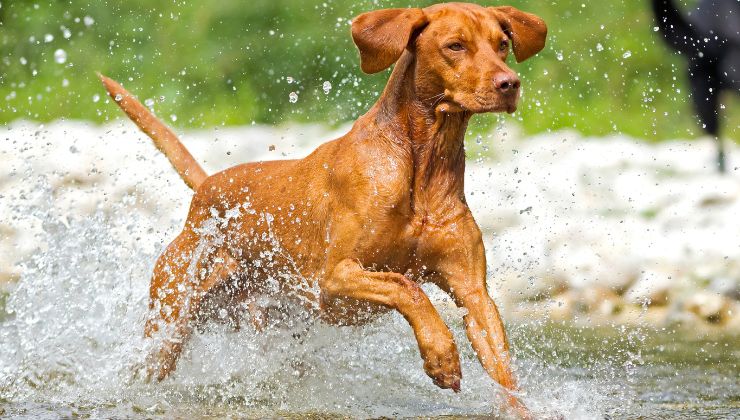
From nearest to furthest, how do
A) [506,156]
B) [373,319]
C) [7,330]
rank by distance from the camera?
[373,319]
[7,330]
[506,156]

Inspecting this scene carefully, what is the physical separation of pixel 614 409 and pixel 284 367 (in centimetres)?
142

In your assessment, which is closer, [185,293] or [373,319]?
[373,319]

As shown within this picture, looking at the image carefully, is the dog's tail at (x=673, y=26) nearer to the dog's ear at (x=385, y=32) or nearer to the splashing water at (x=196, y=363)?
the splashing water at (x=196, y=363)

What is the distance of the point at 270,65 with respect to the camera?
479 inches

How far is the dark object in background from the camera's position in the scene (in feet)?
28.2

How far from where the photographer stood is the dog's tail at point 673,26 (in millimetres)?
8092

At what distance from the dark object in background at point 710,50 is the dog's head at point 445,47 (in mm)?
4468

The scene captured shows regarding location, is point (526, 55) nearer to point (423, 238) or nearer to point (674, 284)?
point (423, 238)

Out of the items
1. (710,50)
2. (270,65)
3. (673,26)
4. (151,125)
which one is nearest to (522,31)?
(151,125)

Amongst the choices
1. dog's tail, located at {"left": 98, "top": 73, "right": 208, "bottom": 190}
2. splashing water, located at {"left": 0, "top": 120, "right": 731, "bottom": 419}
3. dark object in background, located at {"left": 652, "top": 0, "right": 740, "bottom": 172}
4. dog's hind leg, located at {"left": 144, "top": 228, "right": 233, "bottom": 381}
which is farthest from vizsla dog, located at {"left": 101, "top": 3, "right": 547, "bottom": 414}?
dark object in background, located at {"left": 652, "top": 0, "right": 740, "bottom": 172}

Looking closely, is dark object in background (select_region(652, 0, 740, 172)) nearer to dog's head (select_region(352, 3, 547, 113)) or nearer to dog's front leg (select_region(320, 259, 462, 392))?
dog's head (select_region(352, 3, 547, 113))

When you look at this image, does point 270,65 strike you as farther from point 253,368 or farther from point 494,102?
point 494,102

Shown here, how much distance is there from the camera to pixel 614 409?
448 centimetres

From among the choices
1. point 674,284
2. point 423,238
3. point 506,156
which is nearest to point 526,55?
point 423,238
